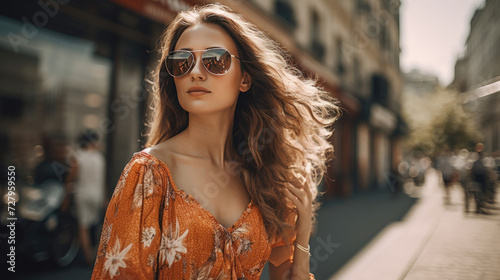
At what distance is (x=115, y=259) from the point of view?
111 cm

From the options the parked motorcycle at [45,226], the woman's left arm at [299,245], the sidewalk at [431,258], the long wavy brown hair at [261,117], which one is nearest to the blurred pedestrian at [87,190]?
the parked motorcycle at [45,226]

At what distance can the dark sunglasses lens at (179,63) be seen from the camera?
1420 mm

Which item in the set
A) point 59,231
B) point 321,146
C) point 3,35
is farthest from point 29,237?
point 321,146

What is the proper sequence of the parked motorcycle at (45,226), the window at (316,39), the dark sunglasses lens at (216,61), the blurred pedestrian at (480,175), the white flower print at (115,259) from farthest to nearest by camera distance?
the window at (316,39) < the blurred pedestrian at (480,175) < the parked motorcycle at (45,226) < the dark sunglasses lens at (216,61) < the white flower print at (115,259)

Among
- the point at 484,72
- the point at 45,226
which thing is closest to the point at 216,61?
the point at 484,72

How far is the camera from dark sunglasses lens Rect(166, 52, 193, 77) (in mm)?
1420

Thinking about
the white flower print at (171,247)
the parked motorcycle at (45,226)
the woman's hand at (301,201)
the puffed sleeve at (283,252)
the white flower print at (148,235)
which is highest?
the woman's hand at (301,201)

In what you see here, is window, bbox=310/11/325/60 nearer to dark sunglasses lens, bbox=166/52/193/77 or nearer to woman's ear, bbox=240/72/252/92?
woman's ear, bbox=240/72/252/92

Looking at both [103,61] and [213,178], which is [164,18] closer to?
[103,61]

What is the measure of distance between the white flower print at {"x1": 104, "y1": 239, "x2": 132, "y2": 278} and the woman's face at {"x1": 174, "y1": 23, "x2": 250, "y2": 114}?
21.3 inches

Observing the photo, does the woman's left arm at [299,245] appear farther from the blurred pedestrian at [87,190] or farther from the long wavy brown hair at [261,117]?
the blurred pedestrian at [87,190]

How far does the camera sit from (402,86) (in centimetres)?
2975

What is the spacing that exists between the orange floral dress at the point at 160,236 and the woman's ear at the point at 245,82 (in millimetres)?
509

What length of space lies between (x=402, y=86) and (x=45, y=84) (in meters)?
28.5
